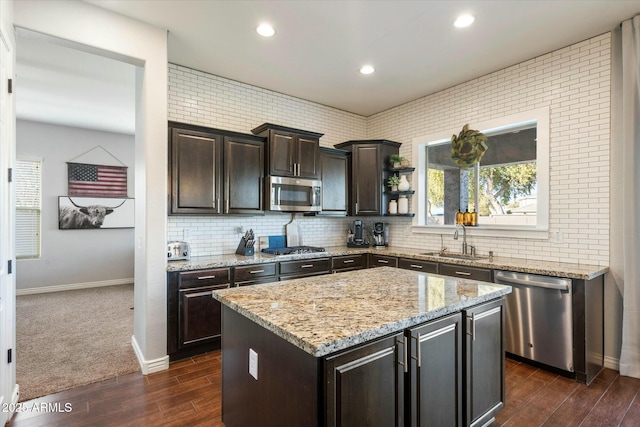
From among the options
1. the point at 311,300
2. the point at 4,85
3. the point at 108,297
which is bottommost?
the point at 108,297

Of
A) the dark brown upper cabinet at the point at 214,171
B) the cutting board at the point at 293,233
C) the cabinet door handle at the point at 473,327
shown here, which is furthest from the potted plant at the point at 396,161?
the cabinet door handle at the point at 473,327

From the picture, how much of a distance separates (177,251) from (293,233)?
67.1 inches

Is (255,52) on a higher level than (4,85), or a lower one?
higher

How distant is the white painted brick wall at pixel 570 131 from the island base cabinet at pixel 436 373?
2.30 metres

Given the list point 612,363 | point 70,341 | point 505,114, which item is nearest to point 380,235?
point 505,114

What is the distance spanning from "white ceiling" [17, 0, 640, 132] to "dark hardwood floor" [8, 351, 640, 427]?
3.11 metres

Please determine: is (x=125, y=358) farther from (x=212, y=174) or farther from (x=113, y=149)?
(x=113, y=149)

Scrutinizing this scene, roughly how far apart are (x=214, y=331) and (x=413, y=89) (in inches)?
154

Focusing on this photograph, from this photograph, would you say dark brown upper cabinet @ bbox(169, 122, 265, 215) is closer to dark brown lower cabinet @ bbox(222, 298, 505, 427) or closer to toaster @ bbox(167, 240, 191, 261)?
toaster @ bbox(167, 240, 191, 261)

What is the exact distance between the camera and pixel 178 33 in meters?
3.14

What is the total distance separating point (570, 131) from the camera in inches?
132

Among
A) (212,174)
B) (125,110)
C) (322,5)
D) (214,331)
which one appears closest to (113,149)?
(125,110)

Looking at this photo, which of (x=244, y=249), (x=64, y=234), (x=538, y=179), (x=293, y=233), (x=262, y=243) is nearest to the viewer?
(x=538, y=179)

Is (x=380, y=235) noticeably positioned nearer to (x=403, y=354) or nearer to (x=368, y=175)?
(x=368, y=175)
